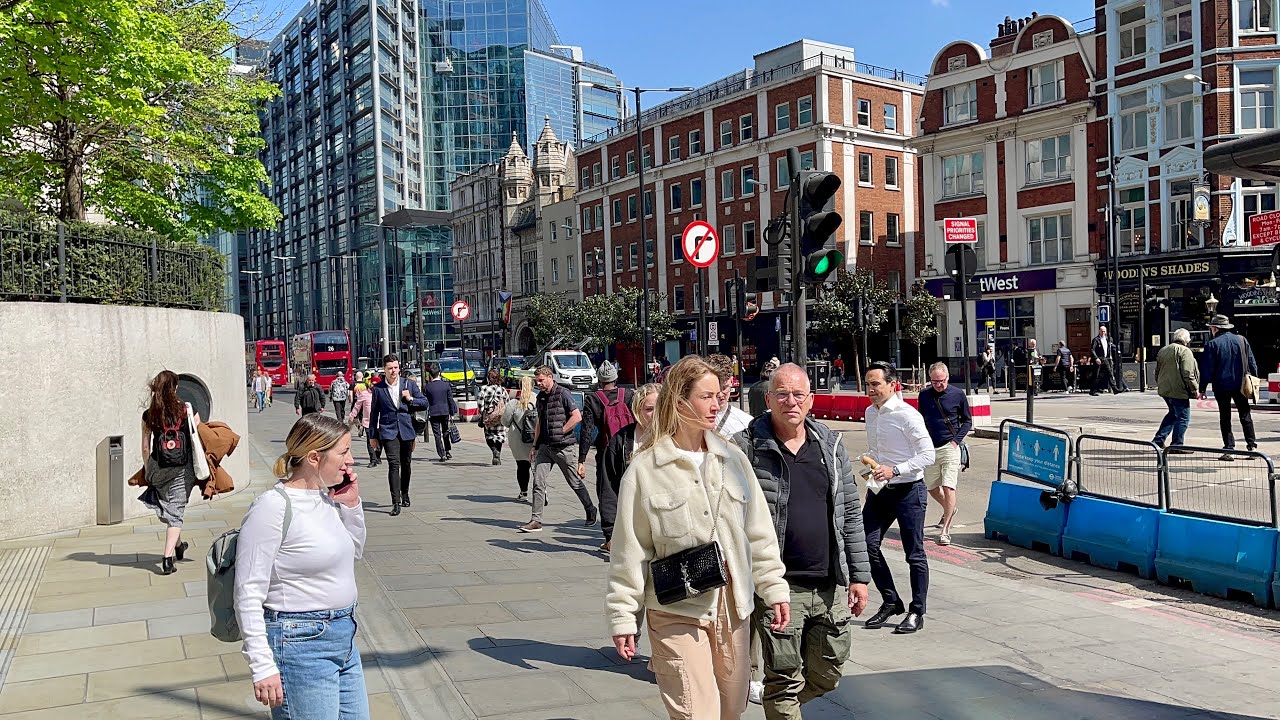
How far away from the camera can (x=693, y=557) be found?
142 inches

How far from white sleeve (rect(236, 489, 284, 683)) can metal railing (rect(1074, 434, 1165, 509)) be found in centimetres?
706

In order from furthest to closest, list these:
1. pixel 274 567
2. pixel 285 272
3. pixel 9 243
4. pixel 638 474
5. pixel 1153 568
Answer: pixel 285 272 → pixel 9 243 → pixel 1153 568 → pixel 638 474 → pixel 274 567

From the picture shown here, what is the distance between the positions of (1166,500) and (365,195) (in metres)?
86.4

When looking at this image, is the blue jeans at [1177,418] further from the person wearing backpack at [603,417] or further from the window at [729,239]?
the window at [729,239]

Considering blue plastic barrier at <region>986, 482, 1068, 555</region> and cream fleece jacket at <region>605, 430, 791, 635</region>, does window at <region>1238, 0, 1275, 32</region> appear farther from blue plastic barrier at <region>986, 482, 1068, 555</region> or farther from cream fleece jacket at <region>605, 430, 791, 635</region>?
cream fleece jacket at <region>605, 430, 791, 635</region>

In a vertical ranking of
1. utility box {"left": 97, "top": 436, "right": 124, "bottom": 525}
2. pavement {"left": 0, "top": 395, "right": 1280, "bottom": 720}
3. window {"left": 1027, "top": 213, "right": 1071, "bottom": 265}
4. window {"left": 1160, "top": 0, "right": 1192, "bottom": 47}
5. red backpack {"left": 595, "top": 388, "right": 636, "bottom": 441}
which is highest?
window {"left": 1160, "top": 0, "right": 1192, "bottom": 47}

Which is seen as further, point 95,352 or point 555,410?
point 95,352

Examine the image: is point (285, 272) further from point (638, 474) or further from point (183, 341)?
point (638, 474)

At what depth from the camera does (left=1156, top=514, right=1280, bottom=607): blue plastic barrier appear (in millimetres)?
7180

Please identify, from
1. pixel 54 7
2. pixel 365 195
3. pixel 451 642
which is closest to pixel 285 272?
pixel 365 195

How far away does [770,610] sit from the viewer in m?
3.96

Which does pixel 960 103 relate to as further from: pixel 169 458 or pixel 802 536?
pixel 802 536

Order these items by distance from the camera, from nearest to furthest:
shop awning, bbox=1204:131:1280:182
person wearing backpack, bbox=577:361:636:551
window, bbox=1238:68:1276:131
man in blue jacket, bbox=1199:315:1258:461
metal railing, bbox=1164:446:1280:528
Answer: shop awning, bbox=1204:131:1280:182 < metal railing, bbox=1164:446:1280:528 < person wearing backpack, bbox=577:361:636:551 < man in blue jacket, bbox=1199:315:1258:461 < window, bbox=1238:68:1276:131

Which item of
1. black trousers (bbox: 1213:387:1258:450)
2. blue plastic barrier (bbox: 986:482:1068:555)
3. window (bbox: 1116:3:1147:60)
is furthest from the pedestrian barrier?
window (bbox: 1116:3:1147:60)
